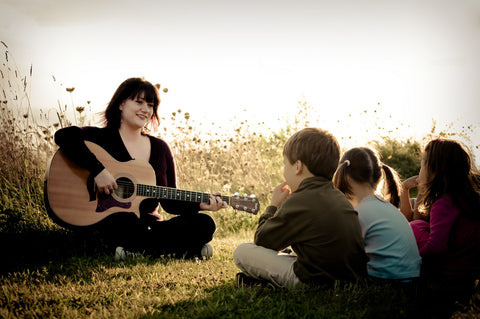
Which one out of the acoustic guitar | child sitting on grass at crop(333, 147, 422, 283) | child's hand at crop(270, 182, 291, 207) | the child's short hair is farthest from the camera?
the acoustic guitar

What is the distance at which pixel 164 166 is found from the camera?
438 centimetres

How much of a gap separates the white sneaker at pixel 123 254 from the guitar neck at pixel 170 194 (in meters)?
0.61

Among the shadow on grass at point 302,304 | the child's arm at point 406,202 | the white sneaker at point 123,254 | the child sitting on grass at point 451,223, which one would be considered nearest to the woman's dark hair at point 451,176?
the child sitting on grass at point 451,223

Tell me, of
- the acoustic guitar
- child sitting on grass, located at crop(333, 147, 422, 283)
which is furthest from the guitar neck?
child sitting on grass, located at crop(333, 147, 422, 283)

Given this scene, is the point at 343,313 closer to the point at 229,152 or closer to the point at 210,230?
the point at 210,230

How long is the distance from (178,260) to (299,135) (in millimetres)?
1992

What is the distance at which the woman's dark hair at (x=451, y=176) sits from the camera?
2932 mm

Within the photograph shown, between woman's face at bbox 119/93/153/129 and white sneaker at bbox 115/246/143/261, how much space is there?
1.26m

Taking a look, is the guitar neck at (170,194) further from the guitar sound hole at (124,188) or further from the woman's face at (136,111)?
the woman's face at (136,111)

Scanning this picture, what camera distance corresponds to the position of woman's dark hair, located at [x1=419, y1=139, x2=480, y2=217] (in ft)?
9.62

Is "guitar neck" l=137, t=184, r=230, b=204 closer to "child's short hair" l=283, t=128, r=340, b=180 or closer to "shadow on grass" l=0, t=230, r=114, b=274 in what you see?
"shadow on grass" l=0, t=230, r=114, b=274

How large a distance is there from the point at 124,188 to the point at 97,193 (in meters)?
Answer: 0.25

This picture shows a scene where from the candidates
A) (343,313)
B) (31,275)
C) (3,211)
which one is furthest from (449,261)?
(3,211)

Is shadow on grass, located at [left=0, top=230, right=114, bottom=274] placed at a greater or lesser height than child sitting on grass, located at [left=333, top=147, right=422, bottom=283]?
lesser
